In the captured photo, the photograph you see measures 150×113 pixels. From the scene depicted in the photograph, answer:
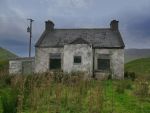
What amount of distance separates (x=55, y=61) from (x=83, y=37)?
12.8ft

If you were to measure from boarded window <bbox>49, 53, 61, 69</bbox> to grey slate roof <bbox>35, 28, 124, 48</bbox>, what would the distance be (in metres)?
1.02

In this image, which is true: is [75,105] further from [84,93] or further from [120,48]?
[120,48]

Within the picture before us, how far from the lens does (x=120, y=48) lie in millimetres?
32031

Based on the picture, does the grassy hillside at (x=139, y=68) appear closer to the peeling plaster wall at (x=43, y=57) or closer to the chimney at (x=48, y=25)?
the chimney at (x=48, y=25)

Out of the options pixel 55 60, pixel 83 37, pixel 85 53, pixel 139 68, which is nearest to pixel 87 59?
pixel 85 53

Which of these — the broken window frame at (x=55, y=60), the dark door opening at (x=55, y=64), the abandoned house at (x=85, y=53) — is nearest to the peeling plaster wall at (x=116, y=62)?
the abandoned house at (x=85, y=53)

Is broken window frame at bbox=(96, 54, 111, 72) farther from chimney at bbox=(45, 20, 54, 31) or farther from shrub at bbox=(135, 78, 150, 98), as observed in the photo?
shrub at bbox=(135, 78, 150, 98)

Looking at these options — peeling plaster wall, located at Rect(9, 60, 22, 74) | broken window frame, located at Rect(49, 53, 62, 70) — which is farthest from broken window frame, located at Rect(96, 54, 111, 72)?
peeling plaster wall, located at Rect(9, 60, 22, 74)

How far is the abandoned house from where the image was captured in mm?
31781

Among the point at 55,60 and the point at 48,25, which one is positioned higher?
the point at 48,25

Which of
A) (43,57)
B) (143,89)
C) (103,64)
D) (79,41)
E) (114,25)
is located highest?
(114,25)

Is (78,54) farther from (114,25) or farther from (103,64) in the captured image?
(114,25)

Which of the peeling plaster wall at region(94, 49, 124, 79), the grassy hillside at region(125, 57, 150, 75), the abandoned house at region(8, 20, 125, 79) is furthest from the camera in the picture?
the grassy hillside at region(125, 57, 150, 75)

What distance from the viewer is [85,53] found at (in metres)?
31.7
